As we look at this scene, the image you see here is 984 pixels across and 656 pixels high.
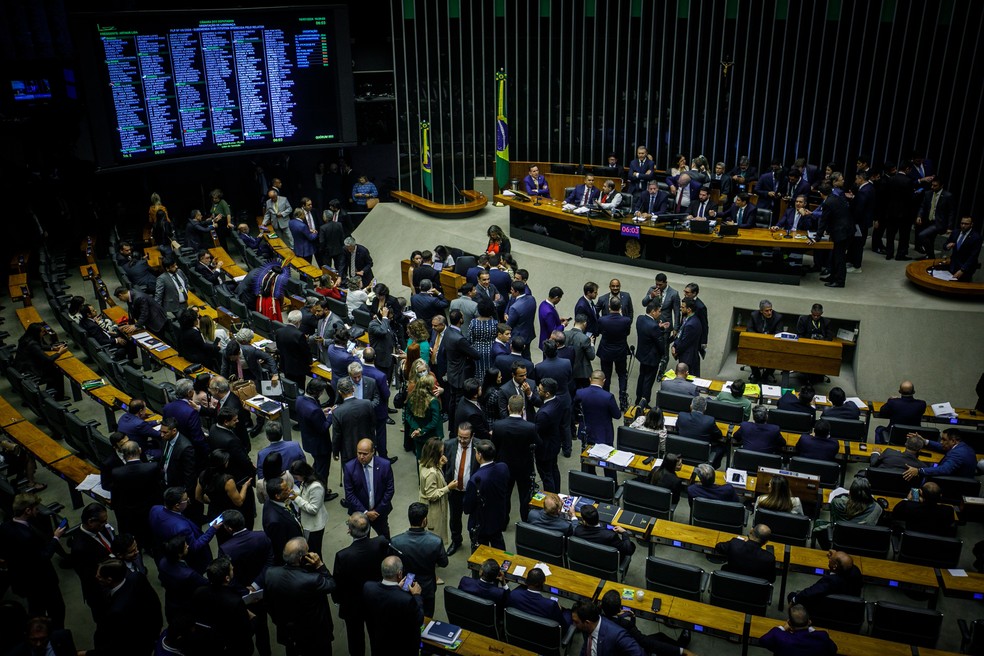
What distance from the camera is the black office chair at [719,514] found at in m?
6.76

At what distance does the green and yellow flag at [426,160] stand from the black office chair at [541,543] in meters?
12.3

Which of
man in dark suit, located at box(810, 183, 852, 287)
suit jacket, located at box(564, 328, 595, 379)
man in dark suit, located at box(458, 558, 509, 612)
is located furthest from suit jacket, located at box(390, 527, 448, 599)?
man in dark suit, located at box(810, 183, 852, 287)

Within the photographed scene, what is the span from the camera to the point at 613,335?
9.39 metres

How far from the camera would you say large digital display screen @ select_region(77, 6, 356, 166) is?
13.5 meters

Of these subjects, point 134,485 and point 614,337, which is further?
point 614,337

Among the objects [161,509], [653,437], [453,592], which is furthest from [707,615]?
[161,509]

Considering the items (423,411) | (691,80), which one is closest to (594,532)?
(423,411)

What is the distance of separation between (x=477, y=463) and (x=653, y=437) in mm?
2044

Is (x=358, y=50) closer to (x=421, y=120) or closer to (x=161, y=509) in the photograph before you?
(x=421, y=120)

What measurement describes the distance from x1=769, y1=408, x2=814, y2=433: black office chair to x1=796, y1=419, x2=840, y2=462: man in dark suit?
2.23 feet

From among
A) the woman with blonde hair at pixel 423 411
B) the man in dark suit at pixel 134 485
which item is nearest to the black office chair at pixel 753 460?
the woman with blonde hair at pixel 423 411

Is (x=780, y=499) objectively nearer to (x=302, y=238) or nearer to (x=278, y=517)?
(x=278, y=517)

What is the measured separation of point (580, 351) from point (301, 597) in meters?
4.66

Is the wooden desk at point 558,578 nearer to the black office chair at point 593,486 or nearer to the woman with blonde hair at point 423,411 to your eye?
the black office chair at point 593,486
